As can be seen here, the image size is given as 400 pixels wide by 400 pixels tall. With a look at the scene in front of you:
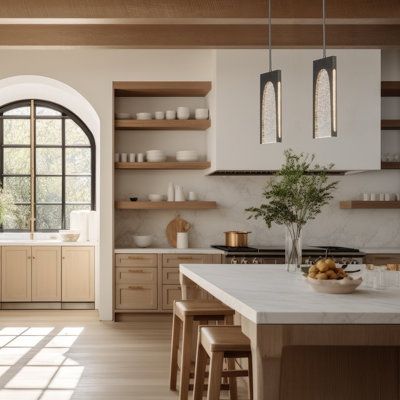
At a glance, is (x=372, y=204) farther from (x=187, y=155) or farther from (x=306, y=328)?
(x=306, y=328)

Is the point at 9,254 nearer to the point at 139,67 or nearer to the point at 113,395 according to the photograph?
the point at 139,67

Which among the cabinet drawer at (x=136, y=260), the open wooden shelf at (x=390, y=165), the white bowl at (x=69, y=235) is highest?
the open wooden shelf at (x=390, y=165)

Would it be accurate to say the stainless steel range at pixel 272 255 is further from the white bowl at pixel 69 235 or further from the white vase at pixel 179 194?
the white bowl at pixel 69 235

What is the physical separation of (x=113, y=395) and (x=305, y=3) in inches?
129

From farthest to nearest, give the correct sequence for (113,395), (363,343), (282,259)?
(282,259) → (113,395) → (363,343)

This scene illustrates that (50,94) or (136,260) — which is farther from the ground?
(50,94)

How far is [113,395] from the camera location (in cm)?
448

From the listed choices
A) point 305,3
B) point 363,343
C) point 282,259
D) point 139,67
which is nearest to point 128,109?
point 139,67

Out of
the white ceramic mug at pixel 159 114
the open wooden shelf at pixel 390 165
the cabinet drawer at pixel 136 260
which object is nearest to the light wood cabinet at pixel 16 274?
the cabinet drawer at pixel 136 260

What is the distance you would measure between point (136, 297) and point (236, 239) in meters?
1.26

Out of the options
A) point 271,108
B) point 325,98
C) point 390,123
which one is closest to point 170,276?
point 390,123

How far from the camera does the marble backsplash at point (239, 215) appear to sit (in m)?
7.96

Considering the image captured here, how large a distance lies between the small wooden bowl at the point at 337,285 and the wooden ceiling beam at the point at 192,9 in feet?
9.03

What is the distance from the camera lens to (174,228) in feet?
26.0
